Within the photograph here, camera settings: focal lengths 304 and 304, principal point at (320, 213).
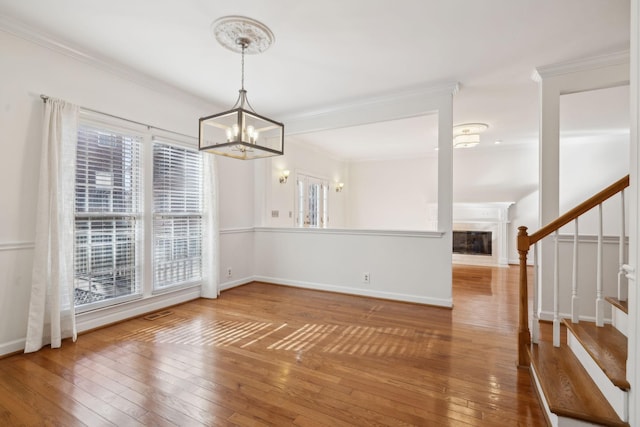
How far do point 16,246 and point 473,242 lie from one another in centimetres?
796

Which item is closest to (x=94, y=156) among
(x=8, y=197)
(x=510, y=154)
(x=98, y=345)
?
(x=8, y=197)

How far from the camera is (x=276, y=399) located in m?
1.96

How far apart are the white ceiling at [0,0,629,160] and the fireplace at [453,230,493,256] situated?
3749 mm

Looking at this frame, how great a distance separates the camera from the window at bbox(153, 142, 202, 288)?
3777 millimetres

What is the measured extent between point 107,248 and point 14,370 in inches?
49.4

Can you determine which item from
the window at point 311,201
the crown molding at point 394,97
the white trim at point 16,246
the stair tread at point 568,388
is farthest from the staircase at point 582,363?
the window at point 311,201

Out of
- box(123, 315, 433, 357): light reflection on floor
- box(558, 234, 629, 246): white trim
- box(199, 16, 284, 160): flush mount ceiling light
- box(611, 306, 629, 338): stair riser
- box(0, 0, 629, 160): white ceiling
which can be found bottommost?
box(123, 315, 433, 357): light reflection on floor

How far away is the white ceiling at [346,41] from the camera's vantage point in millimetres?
2394

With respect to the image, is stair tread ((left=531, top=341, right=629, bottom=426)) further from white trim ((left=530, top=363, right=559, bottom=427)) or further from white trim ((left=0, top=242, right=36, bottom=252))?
white trim ((left=0, top=242, right=36, bottom=252))

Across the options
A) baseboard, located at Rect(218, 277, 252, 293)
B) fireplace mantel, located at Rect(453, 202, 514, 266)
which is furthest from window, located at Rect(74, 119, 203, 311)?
fireplace mantel, located at Rect(453, 202, 514, 266)

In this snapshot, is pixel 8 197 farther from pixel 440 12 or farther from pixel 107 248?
pixel 440 12

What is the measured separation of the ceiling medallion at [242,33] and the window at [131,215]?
1579mm

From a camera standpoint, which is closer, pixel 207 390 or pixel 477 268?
pixel 207 390

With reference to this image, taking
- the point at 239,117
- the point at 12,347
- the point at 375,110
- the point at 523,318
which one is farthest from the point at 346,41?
the point at 12,347
